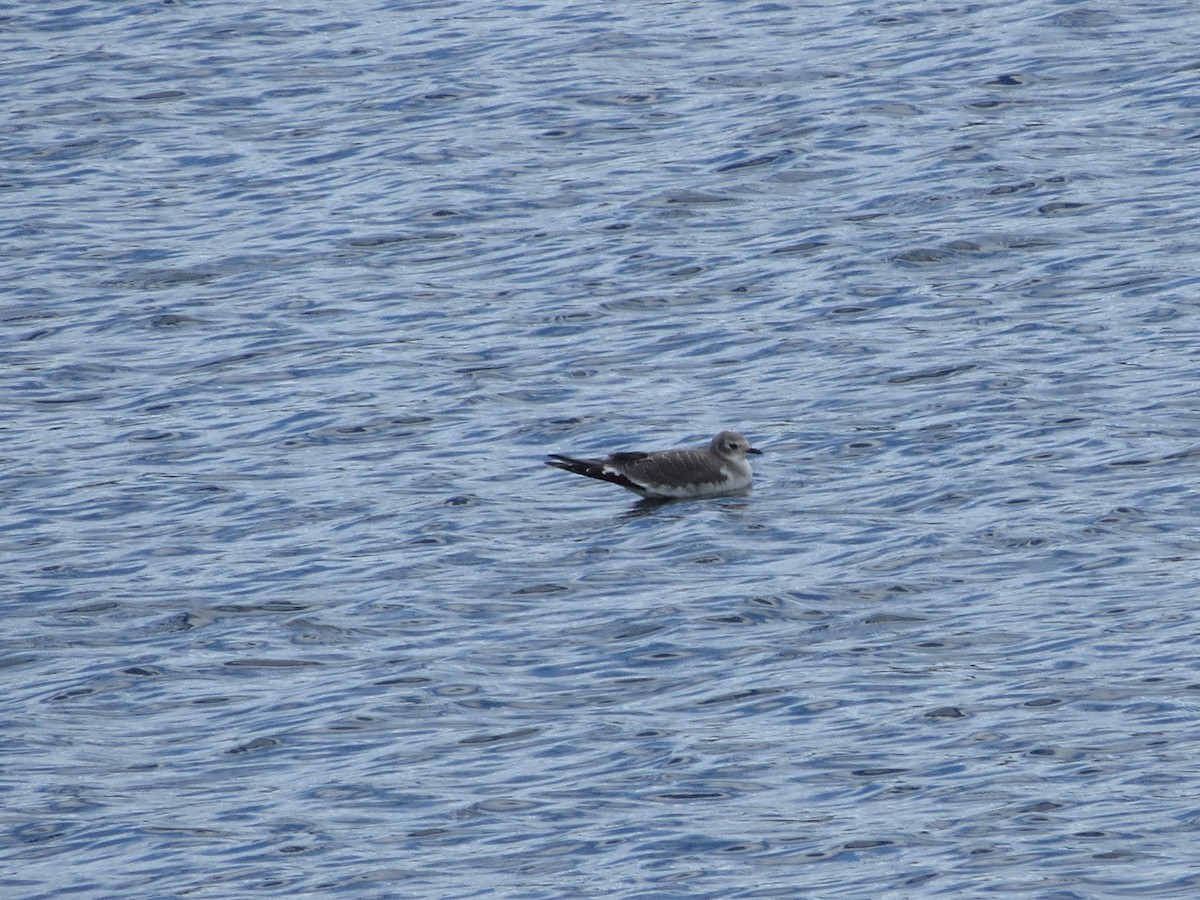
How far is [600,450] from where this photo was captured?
65.2 ft

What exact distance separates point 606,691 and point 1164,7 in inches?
787

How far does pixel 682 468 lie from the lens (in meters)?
19.0

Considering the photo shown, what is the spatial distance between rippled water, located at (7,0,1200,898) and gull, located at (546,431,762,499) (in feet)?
1.10

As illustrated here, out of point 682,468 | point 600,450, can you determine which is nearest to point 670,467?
point 682,468

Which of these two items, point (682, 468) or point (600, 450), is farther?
point (600, 450)

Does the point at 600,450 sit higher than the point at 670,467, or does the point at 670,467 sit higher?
the point at 670,467

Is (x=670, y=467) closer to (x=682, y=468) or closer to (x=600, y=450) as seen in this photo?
(x=682, y=468)

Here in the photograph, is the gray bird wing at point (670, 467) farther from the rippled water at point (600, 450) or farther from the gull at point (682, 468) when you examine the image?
the rippled water at point (600, 450)

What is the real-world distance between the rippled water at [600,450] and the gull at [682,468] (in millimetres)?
336

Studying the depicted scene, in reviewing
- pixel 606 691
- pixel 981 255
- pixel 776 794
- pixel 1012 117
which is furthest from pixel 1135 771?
pixel 1012 117

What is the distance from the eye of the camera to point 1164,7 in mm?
31750

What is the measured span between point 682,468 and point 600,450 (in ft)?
3.63

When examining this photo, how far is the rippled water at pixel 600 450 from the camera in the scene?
1316cm

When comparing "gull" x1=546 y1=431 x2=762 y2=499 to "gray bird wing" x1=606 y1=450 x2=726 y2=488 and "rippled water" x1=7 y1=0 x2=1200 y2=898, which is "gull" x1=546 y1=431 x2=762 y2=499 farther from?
"rippled water" x1=7 y1=0 x2=1200 y2=898
